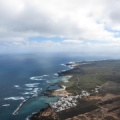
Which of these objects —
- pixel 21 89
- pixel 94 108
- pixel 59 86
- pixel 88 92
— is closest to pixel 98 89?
pixel 88 92

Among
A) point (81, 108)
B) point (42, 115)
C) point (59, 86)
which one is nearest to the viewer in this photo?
point (42, 115)

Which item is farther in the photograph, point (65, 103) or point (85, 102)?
point (85, 102)

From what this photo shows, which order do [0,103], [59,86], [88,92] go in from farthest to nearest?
[59,86]
[88,92]
[0,103]

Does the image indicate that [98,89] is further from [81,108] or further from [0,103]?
[0,103]

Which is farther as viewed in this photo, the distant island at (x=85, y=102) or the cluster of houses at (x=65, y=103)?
the cluster of houses at (x=65, y=103)

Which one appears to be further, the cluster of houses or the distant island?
the cluster of houses

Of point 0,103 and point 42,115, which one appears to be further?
point 0,103

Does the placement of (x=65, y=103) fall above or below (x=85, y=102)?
above
